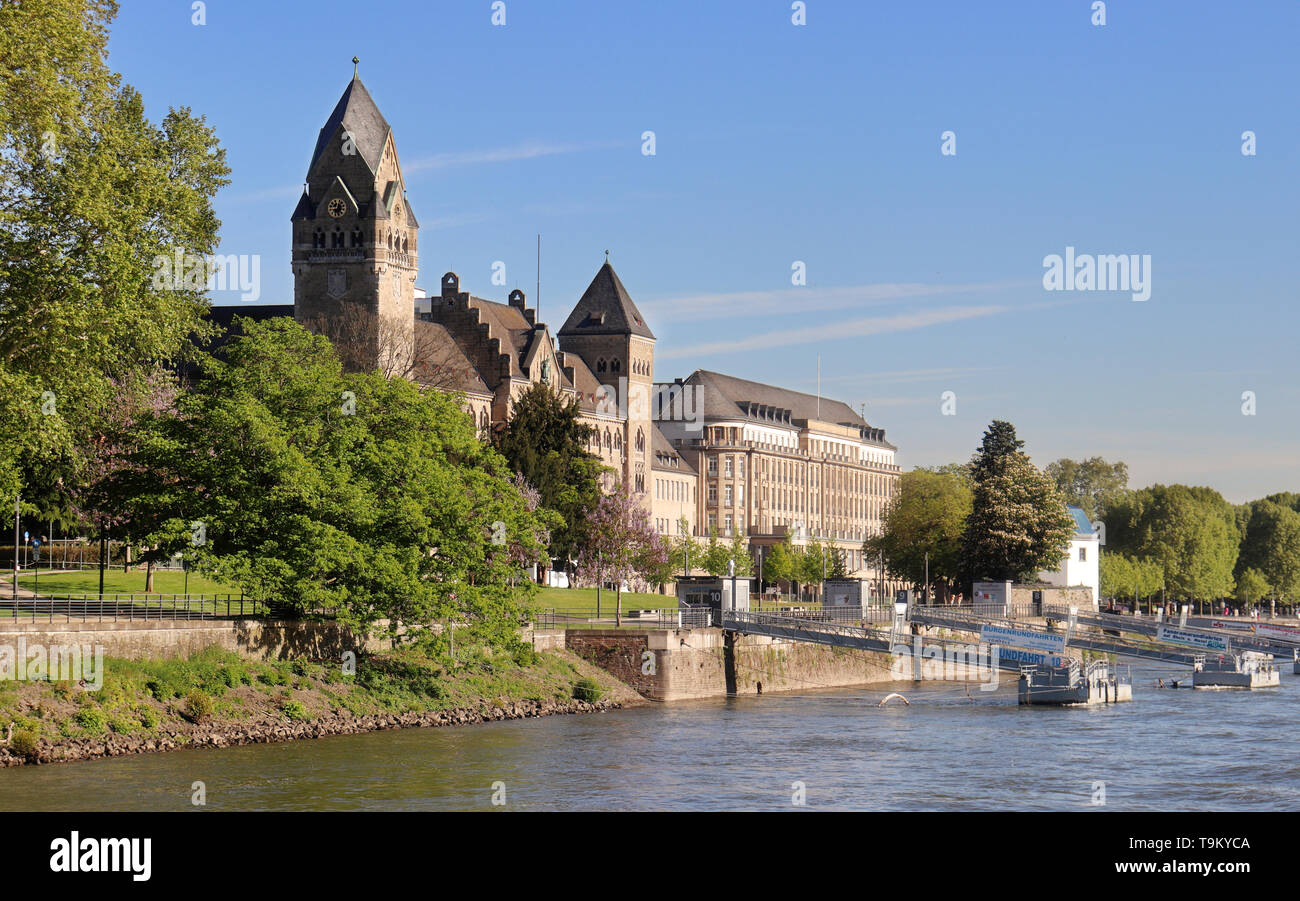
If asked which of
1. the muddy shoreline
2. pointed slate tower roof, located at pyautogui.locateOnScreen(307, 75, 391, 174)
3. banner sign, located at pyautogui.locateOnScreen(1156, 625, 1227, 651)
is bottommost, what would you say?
the muddy shoreline

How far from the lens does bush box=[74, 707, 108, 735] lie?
40.0 m

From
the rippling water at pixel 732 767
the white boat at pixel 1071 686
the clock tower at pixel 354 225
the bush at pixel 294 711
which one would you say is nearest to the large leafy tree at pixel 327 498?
the bush at pixel 294 711

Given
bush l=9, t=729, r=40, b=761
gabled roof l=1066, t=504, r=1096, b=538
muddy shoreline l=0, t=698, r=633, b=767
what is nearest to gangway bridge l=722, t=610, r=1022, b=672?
muddy shoreline l=0, t=698, r=633, b=767

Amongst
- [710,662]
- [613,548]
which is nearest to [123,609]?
[710,662]

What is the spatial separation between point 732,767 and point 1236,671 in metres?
40.3

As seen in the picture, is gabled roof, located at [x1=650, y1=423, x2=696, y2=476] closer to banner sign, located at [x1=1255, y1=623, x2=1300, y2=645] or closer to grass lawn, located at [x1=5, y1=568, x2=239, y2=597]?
banner sign, located at [x1=1255, y1=623, x2=1300, y2=645]

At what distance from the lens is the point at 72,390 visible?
4384 centimetres

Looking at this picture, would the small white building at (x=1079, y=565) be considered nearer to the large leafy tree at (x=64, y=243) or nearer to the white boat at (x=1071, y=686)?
the white boat at (x=1071, y=686)

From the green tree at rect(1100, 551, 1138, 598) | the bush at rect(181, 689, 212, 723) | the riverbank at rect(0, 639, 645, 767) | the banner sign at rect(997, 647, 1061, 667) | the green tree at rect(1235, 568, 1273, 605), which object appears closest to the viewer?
the riverbank at rect(0, 639, 645, 767)

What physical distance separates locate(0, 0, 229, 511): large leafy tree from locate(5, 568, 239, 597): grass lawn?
11844 millimetres

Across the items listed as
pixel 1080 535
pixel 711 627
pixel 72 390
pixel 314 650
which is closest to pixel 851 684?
pixel 711 627

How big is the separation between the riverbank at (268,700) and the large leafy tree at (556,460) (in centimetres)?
2590
